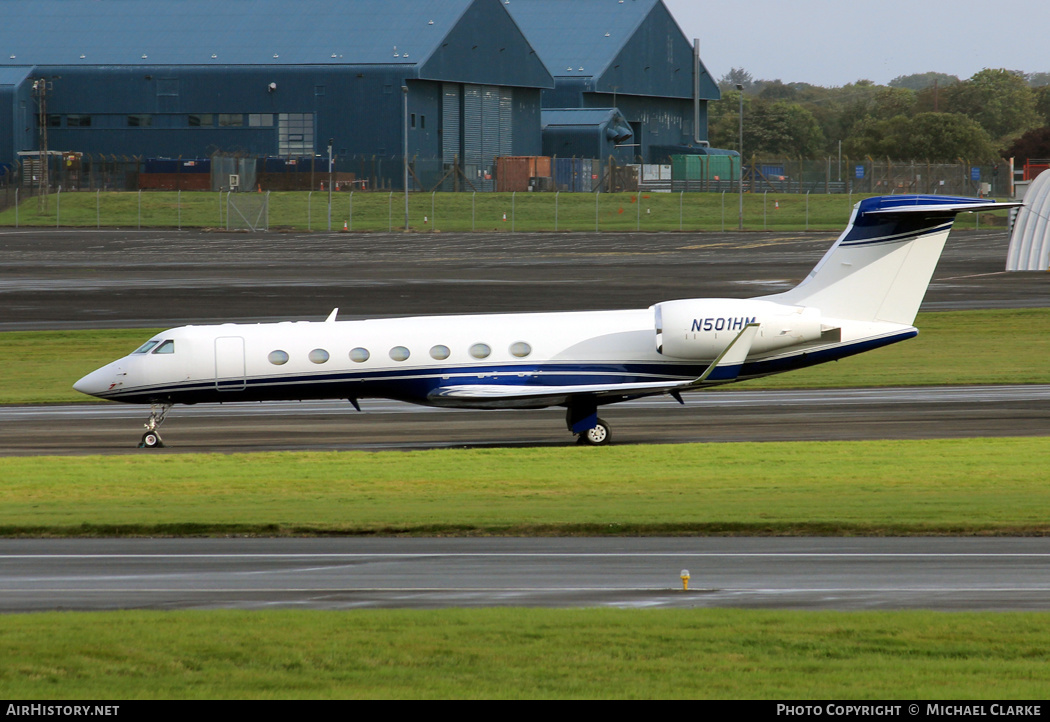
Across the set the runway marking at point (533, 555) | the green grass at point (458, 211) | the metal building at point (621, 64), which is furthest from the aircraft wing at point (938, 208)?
the metal building at point (621, 64)

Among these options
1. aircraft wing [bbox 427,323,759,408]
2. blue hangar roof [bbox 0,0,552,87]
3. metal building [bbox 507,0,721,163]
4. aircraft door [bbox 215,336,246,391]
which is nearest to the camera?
aircraft wing [bbox 427,323,759,408]

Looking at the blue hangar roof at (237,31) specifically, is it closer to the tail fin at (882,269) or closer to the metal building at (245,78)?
the metal building at (245,78)

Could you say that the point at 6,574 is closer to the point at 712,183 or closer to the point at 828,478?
the point at 828,478

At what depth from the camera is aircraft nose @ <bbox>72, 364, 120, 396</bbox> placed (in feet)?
94.8

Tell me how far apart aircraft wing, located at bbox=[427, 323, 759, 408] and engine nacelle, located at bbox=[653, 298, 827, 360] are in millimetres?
306

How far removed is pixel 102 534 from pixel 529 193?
309 feet

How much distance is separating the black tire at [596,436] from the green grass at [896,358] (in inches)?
405

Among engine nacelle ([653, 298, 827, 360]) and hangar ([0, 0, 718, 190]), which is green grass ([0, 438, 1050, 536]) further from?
hangar ([0, 0, 718, 190])

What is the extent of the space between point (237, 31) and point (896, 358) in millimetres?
86582

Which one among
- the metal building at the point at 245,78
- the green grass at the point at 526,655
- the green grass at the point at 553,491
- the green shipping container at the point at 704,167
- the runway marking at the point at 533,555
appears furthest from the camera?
the green shipping container at the point at 704,167

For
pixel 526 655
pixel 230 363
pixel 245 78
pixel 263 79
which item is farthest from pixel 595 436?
pixel 245 78

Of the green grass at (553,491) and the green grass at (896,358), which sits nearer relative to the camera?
the green grass at (553,491)

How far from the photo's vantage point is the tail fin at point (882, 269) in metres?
28.8

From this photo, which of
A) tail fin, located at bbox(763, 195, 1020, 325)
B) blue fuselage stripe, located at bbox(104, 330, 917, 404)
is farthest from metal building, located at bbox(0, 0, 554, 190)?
tail fin, located at bbox(763, 195, 1020, 325)
